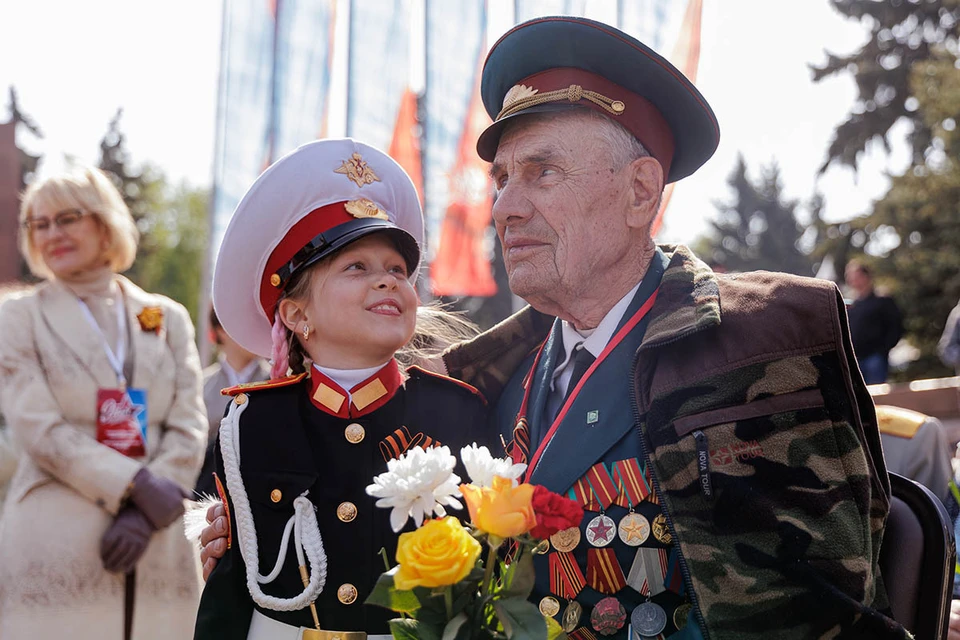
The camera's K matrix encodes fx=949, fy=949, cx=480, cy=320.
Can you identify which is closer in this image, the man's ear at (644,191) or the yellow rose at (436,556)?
the yellow rose at (436,556)

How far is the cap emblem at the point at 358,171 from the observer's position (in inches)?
114

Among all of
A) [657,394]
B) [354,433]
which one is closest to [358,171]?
[354,433]

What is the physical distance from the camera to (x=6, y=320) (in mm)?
4418

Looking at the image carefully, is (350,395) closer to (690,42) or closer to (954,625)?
(954,625)

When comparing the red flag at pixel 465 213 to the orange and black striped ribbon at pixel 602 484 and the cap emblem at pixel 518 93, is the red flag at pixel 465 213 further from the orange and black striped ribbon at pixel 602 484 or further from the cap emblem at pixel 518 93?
the orange and black striped ribbon at pixel 602 484

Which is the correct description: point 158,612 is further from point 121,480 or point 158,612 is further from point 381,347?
point 381,347

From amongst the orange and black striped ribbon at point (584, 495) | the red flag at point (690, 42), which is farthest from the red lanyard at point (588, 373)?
the red flag at point (690, 42)

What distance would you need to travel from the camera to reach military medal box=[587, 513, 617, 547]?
2.32 metres

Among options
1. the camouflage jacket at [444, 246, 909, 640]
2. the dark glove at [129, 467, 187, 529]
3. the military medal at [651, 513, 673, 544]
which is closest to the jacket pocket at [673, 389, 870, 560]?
the camouflage jacket at [444, 246, 909, 640]

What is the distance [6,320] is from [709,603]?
361 centimetres

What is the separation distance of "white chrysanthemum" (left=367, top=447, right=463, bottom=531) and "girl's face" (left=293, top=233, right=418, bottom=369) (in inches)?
35.9

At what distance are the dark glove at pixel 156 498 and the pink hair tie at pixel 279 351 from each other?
1798mm

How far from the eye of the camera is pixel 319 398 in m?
2.68

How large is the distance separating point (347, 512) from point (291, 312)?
0.67 m
